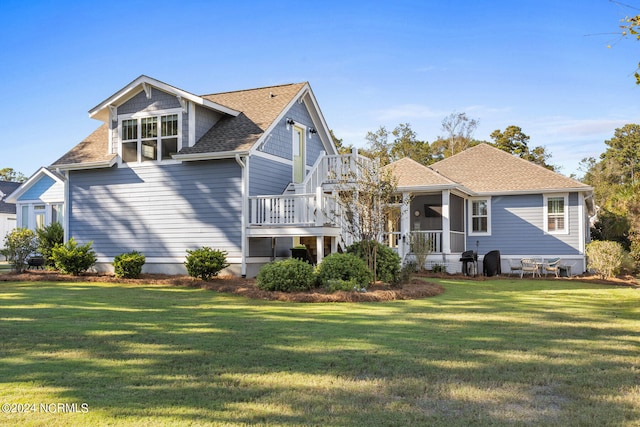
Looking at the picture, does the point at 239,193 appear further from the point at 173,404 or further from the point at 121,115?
the point at 173,404

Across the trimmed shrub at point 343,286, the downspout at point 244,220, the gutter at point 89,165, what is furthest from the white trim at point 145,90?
the trimmed shrub at point 343,286

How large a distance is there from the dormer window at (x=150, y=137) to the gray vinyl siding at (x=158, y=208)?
0.41 m

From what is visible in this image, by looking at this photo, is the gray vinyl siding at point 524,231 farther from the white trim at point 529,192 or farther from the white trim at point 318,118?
the white trim at point 318,118

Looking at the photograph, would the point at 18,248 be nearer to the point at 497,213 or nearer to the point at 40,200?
the point at 40,200

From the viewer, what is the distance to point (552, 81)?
26609 millimetres

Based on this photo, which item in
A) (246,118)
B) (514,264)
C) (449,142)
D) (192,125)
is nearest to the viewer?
(192,125)

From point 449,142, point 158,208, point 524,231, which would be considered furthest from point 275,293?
point 449,142

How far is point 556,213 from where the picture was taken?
22.4 metres

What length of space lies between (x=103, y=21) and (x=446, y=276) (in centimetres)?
1450

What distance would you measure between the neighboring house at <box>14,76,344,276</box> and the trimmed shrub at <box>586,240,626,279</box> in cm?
981

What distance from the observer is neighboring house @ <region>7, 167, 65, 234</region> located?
2822cm

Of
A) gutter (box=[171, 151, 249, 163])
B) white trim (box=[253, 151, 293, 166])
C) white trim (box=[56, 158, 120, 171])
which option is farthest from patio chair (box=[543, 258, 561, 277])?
white trim (box=[56, 158, 120, 171])

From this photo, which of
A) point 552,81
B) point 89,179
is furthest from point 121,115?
point 552,81

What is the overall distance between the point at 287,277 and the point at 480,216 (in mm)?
13420
